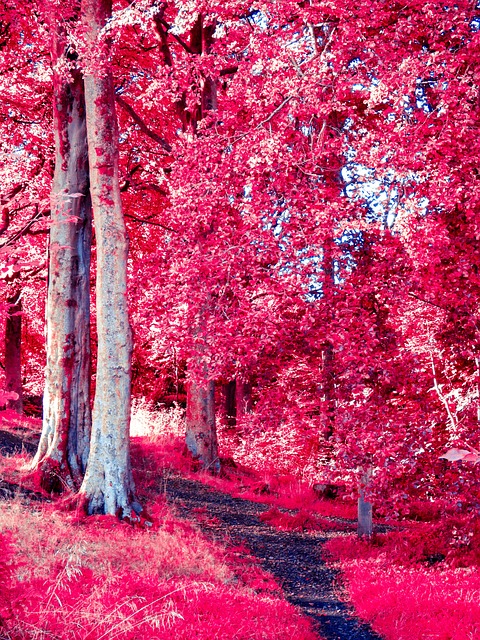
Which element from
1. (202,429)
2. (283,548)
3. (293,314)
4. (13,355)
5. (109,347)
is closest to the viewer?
(293,314)

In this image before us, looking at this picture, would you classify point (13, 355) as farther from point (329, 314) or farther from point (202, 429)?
point (329, 314)

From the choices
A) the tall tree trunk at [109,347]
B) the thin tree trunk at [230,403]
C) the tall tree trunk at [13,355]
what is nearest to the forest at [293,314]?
the tall tree trunk at [109,347]

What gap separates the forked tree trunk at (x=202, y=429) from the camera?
623 inches

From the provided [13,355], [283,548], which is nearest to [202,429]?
[283,548]

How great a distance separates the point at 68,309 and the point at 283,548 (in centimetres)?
535

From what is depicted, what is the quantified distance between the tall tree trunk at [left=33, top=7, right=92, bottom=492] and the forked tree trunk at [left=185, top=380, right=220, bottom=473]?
4730 mm

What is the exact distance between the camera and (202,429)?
1590 centimetres

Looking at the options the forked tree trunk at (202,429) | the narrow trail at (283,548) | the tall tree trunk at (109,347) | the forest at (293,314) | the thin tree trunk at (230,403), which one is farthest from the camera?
the thin tree trunk at (230,403)

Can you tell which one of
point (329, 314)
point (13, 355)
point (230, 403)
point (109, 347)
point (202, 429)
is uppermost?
point (13, 355)

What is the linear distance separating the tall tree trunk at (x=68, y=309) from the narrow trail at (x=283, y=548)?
82.9 inches

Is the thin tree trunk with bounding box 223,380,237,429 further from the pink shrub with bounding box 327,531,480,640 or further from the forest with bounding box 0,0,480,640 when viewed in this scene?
the pink shrub with bounding box 327,531,480,640

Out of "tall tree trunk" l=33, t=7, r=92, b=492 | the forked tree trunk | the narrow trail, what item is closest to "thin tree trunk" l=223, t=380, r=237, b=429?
the forked tree trunk

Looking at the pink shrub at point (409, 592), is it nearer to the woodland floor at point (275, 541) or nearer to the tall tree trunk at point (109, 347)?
the woodland floor at point (275, 541)

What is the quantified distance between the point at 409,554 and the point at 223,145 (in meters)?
6.58
